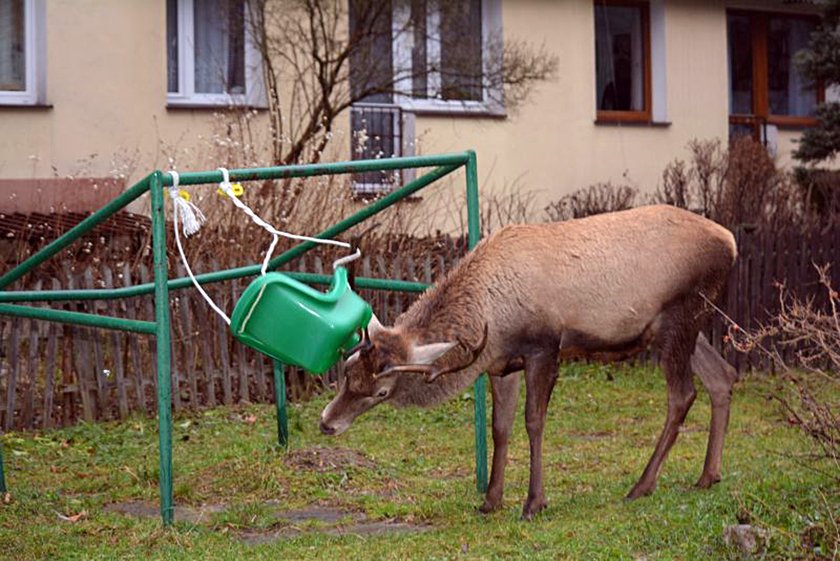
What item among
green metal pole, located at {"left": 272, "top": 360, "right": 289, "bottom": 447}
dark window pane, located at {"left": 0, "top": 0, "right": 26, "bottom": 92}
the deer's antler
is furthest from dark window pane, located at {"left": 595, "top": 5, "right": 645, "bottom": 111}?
the deer's antler

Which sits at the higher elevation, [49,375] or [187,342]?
[187,342]

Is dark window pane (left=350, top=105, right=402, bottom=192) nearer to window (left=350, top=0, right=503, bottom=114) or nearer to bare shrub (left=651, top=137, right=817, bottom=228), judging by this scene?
window (left=350, top=0, right=503, bottom=114)

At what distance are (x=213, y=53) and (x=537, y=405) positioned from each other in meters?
11.0

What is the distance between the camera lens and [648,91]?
70.6ft

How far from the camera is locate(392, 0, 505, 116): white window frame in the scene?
1705 centimetres

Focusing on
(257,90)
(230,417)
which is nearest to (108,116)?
(257,90)

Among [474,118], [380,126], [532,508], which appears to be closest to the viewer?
[532,508]

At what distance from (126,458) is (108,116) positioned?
24.2ft

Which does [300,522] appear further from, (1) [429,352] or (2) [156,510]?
(1) [429,352]

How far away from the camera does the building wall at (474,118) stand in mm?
16188

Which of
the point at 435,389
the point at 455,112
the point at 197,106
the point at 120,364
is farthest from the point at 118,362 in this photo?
the point at 455,112

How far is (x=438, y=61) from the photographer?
1719 cm

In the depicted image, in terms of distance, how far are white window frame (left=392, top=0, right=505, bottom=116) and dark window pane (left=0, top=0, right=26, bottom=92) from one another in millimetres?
4424

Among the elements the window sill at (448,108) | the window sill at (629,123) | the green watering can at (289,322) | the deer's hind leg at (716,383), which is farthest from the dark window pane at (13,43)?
the green watering can at (289,322)
